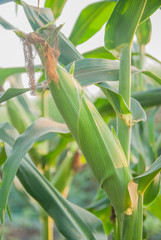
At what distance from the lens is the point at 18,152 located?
1.36ft

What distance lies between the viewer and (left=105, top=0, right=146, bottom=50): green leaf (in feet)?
1.38

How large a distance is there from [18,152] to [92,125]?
102mm

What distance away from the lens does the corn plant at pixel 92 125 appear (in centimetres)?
38

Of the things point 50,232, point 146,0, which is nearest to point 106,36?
point 146,0

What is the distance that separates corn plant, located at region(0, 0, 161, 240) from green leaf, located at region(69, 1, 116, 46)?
214 mm

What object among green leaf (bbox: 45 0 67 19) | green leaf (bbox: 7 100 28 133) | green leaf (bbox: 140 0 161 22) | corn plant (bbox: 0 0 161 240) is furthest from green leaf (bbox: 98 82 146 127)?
green leaf (bbox: 7 100 28 133)

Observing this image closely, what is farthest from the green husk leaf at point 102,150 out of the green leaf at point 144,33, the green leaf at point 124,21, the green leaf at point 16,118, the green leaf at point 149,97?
the green leaf at point 16,118

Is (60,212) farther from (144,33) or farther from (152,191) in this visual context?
(144,33)

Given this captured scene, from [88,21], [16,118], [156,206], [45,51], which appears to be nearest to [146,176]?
[45,51]

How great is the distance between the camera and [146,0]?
42 centimetres

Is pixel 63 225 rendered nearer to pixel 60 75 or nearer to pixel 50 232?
pixel 60 75

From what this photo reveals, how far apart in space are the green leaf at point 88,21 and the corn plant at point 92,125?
0.21 metres

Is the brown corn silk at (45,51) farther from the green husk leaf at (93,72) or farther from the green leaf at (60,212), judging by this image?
the green leaf at (60,212)

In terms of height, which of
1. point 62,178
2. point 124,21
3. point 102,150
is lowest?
point 62,178
